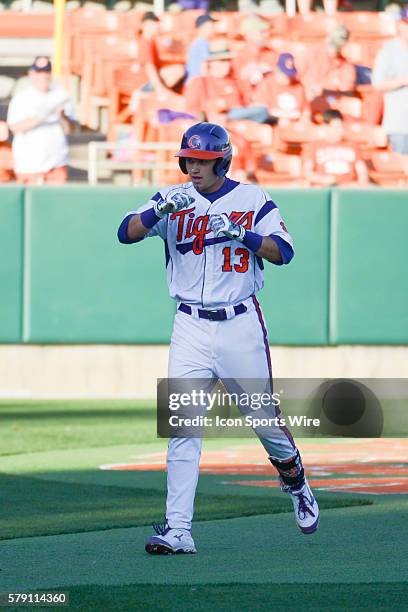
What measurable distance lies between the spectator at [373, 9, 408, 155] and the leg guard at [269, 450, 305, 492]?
983cm

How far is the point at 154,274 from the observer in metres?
15.8

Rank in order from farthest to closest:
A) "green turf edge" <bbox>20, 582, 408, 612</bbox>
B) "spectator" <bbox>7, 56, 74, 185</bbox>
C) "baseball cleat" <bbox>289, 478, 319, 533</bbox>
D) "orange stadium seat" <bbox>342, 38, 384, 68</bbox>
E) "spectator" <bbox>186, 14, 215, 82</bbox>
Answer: "orange stadium seat" <bbox>342, 38, 384, 68</bbox>, "spectator" <bbox>186, 14, 215, 82</bbox>, "spectator" <bbox>7, 56, 74, 185</bbox>, "baseball cleat" <bbox>289, 478, 319, 533</bbox>, "green turf edge" <bbox>20, 582, 408, 612</bbox>

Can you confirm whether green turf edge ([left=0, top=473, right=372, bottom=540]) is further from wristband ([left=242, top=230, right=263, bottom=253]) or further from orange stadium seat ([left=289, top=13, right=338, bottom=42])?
orange stadium seat ([left=289, top=13, right=338, bottom=42])

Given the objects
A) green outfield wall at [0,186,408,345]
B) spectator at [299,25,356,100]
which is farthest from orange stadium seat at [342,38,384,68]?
green outfield wall at [0,186,408,345]

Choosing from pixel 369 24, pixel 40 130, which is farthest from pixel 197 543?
pixel 369 24

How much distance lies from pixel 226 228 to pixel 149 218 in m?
0.37

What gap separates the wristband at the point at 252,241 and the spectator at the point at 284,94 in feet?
34.8

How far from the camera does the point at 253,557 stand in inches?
241

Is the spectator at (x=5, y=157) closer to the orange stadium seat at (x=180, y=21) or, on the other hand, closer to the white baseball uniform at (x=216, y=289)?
the orange stadium seat at (x=180, y=21)

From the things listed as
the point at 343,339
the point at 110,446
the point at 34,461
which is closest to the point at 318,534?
the point at 34,461

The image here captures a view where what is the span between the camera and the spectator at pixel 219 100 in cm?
1659

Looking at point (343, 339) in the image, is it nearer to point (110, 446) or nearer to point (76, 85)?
point (110, 446)

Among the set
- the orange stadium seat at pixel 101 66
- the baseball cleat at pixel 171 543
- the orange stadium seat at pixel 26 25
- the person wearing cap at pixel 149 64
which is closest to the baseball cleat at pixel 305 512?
the baseball cleat at pixel 171 543

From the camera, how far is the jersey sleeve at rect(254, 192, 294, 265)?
6.40m
